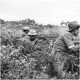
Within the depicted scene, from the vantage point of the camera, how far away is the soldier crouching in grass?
22.4 feet

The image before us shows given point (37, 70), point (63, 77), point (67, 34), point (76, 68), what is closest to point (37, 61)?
point (37, 70)

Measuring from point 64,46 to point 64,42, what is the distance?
0.48 feet

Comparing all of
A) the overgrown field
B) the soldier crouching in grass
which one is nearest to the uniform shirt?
the soldier crouching in grass

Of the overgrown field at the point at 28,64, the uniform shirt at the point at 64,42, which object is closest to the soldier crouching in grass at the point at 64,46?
the uniform shirt at the point at 64,42

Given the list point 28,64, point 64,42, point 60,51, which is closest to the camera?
point 64,42

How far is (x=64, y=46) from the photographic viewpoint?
23.8 ft

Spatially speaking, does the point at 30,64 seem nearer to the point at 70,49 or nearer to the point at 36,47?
the point at 70,49

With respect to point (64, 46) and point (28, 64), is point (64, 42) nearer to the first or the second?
point (64, 46)

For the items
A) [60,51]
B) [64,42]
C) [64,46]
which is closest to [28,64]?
[60,51]

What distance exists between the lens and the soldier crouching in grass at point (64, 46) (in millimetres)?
6824

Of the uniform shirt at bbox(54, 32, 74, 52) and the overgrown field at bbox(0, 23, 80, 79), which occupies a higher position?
the uniform shirt at bbox(54, 32, 74, 52)

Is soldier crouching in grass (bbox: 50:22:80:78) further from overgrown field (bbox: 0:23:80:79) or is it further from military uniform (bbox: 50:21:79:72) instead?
overgrown field (bbox: 0:23:80:79)

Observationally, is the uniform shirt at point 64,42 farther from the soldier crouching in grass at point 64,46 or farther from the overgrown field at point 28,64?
the overgrown field at point 28,64

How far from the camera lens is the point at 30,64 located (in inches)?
348
